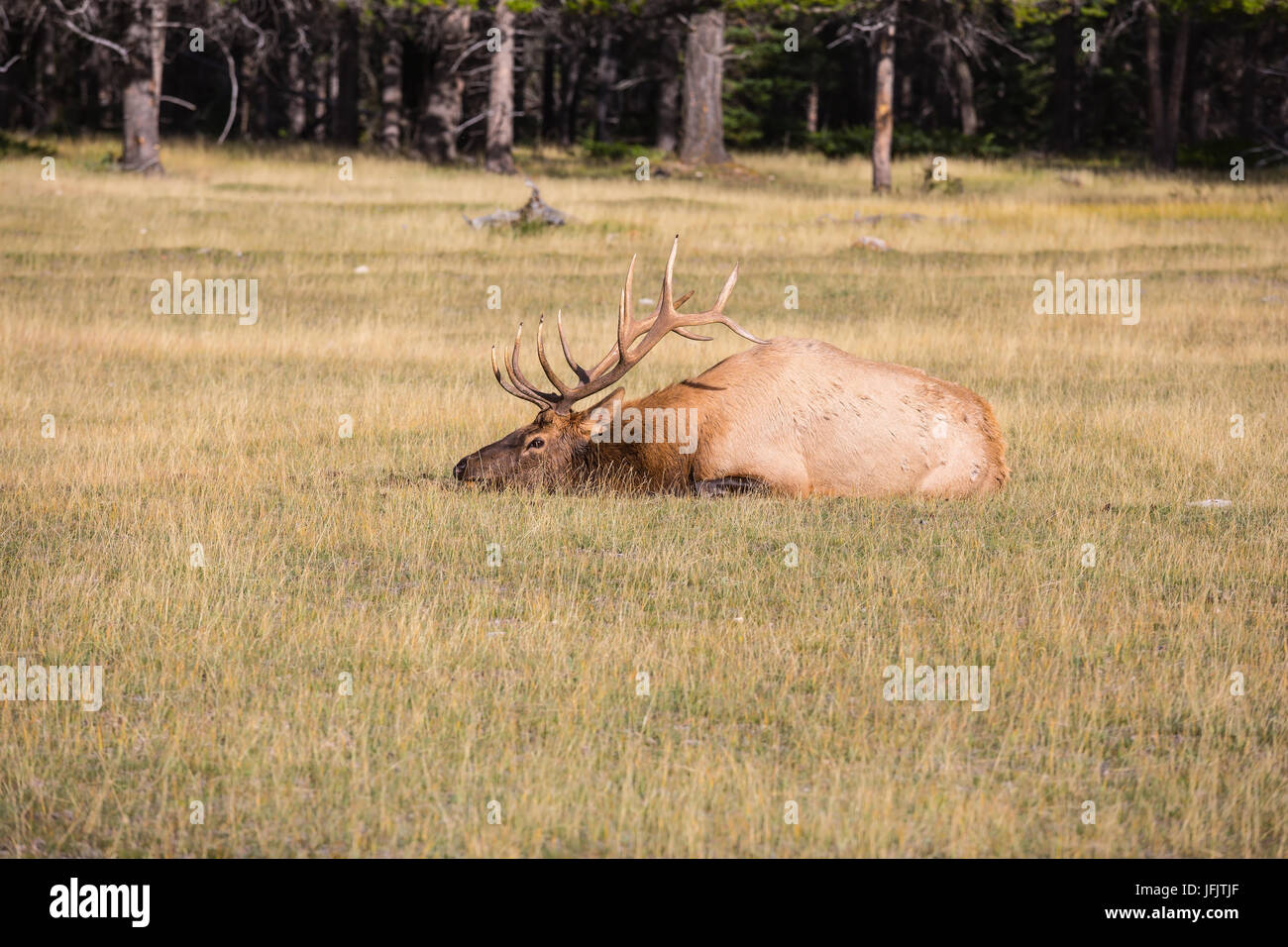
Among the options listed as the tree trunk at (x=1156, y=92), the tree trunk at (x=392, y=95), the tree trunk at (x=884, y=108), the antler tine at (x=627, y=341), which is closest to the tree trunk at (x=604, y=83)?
the tree trunk at (x=392, y=95)

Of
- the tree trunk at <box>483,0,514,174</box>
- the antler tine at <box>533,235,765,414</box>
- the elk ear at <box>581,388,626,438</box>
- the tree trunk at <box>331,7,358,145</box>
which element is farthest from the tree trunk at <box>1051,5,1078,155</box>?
the elk ear at <box>581,388,626,438</box>

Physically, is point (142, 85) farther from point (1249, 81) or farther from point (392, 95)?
point (1249, 81)

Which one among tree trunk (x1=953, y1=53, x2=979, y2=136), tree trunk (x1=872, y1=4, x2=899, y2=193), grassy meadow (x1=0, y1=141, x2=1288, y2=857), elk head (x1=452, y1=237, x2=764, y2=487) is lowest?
grassy meadow (x1=0, y1=141, x2=1288, y2=857)

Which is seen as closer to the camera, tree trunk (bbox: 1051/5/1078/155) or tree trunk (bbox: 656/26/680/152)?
tree trunk (bbox: 656/26/680/152)

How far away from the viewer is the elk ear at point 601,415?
982 cm

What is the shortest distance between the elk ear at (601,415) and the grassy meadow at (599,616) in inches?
20.9

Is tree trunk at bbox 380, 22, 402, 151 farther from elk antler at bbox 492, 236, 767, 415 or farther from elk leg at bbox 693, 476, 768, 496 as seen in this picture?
elk leg at bbox 693, 476, 768, 496

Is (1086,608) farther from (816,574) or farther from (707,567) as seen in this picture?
(707,567)

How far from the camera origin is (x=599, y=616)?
23.6ft

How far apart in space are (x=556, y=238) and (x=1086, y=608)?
17.7 metres

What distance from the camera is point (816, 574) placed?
788 cm

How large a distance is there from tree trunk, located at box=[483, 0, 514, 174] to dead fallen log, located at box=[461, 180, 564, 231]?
A: 10.4 meters

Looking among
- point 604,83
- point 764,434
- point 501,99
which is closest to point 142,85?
point 501,99

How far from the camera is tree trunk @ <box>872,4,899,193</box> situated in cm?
3167
